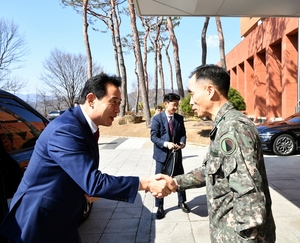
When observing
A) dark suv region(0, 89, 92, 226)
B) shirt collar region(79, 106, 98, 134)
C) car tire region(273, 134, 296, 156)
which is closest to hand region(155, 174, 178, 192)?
shirt collar region(79, 106, 98, 134)

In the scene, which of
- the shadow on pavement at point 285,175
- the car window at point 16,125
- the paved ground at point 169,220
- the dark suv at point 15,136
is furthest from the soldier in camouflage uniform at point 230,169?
the shadow on pavement at point 285,175

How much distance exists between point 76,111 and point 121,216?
2829 millimetres

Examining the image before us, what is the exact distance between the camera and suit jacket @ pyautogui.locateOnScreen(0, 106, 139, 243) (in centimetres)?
153

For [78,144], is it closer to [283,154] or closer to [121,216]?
[121,216]

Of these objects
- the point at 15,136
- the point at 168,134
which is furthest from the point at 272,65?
the point at 15,136

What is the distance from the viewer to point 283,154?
8578 mm

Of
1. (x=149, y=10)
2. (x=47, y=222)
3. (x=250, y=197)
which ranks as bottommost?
(x=47, y=222)

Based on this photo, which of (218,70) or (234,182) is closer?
(234,182)

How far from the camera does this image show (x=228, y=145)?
4.80 feet

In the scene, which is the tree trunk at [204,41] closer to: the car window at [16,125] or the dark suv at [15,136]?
the dark suv at [15,136]

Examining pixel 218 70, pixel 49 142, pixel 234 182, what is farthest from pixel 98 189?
pixel 218 70

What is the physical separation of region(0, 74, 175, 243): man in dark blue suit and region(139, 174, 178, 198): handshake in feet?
0.17

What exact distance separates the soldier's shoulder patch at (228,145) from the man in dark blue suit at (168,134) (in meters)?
2.62

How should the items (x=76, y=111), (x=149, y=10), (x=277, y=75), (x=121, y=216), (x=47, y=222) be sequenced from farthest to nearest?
(x=277, y=75) → (x=149, y=10) → (x=121, y=216) → (x=76, y=111) → (x=47, y=222)
